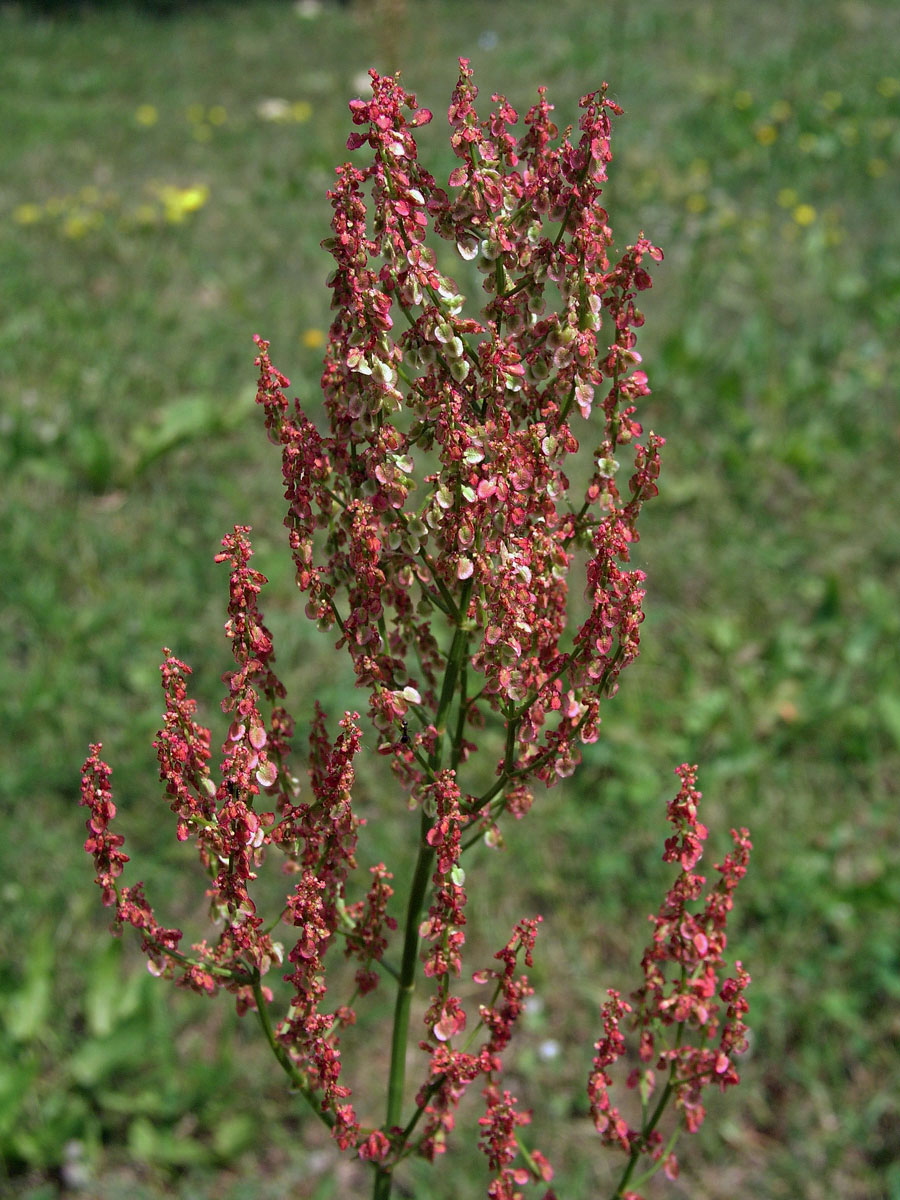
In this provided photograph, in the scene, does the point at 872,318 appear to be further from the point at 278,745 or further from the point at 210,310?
the point at 278,745

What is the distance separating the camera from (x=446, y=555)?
44.0 inches

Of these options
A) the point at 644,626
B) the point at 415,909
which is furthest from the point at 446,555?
the point at 644,626

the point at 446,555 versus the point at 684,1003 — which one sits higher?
the point at 446,555

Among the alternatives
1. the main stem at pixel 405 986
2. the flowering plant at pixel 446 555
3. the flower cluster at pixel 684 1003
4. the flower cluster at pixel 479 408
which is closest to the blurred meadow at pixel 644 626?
the main stem at pixel 405 986

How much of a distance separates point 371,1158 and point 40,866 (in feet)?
6.46

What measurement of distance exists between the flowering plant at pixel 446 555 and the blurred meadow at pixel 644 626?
1570mm

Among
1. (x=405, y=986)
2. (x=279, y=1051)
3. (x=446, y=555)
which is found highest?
(x=446, y=555)

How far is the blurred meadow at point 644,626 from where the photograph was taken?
2682mm

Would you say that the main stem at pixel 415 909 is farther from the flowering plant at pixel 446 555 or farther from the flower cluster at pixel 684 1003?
the flower cluster at pixel 684 1003

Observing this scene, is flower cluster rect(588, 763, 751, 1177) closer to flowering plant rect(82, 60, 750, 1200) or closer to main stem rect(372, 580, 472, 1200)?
flowering plant rect(82, 60, 750, 1200)

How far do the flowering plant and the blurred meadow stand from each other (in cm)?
157

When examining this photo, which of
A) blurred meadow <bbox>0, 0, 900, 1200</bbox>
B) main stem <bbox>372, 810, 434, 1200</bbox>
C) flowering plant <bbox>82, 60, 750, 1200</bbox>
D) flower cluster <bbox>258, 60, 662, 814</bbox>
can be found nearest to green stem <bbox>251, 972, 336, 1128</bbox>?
flowering plant <bbox>82, 60, 750, 1200</bbox>

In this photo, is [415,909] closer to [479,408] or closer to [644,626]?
[479,408]

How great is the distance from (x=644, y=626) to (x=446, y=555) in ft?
9.26
